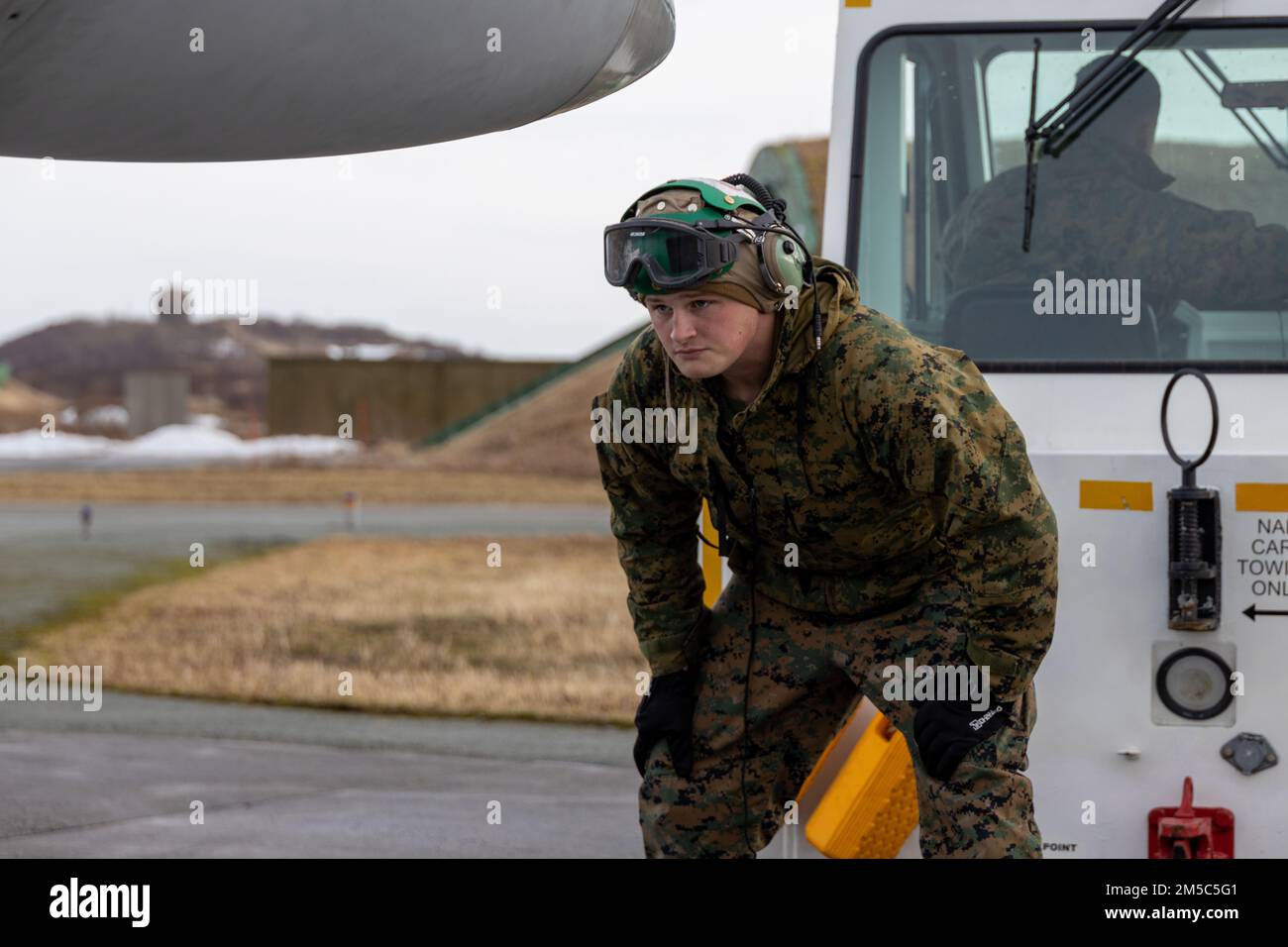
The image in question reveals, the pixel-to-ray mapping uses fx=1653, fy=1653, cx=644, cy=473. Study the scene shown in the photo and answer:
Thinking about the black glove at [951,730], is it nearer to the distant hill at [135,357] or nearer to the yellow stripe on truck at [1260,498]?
the yellow stripe on truck at [1260,498]

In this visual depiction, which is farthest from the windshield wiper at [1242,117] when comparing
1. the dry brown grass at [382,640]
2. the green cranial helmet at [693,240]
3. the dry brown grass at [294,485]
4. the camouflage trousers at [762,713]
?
the dry brown grass at [294,485]

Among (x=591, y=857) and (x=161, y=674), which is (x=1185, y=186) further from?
(x=161, y=674)

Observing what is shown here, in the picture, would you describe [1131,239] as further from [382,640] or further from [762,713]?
[382,640]

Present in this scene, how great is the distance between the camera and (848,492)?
3.22 meters

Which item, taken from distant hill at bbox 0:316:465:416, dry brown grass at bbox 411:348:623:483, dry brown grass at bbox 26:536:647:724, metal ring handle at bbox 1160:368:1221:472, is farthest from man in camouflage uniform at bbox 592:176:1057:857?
distant hill at bbox 0:316:465:416

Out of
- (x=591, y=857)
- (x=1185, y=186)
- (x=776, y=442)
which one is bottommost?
(x=591, y=857)

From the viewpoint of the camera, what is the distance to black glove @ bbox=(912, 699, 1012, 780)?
312 cm

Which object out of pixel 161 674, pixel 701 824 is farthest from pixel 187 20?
pixel 161 674

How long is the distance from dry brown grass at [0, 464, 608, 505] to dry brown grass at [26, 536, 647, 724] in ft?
31.5

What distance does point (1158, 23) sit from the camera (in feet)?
12.7

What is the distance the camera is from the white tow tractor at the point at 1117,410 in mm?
3477

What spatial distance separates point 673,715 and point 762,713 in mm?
188
